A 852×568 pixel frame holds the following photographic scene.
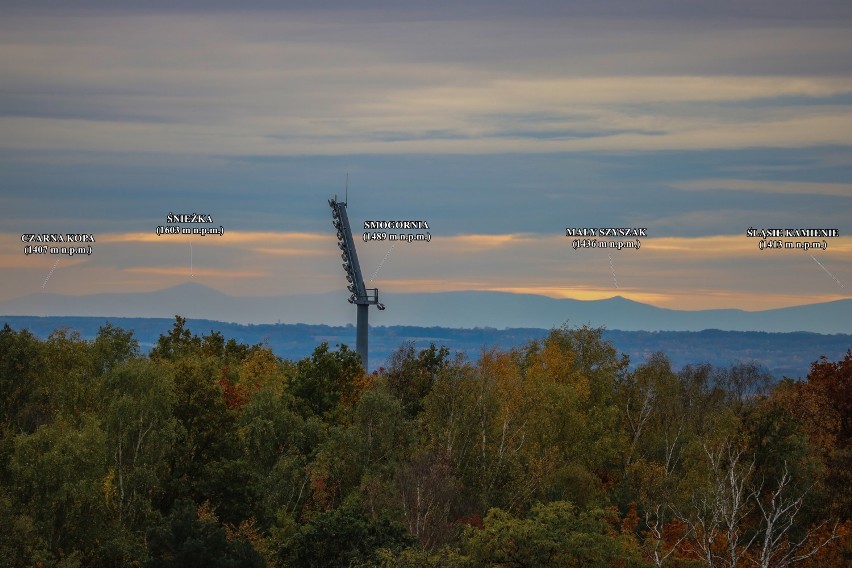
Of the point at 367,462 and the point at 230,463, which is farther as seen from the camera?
the point at 367,462

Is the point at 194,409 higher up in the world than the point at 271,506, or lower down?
higher up

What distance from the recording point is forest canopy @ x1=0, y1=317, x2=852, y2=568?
70.2 meters

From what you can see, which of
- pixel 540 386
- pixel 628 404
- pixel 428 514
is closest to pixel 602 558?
pixel 428 514

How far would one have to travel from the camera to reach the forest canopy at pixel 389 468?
7019 centimetres

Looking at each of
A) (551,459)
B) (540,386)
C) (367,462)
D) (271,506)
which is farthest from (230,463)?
(540,386)

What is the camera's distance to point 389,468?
92562 millimetres

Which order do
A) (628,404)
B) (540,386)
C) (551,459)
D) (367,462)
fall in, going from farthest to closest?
(628,404)
(540,386)
(551,459)
(367,462)

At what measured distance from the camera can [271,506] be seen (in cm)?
8938

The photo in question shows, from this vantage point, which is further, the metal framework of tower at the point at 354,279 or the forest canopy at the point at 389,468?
the metal framework of tower at the point at 354,279

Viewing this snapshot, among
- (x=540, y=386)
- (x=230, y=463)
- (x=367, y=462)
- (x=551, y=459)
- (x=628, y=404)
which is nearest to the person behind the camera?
(x=230, y=463)

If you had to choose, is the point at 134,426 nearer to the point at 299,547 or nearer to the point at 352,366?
the point at 299,547

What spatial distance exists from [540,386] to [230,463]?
3697 centimetres

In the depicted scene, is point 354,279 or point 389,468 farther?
point 354,279

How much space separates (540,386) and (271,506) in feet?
113
